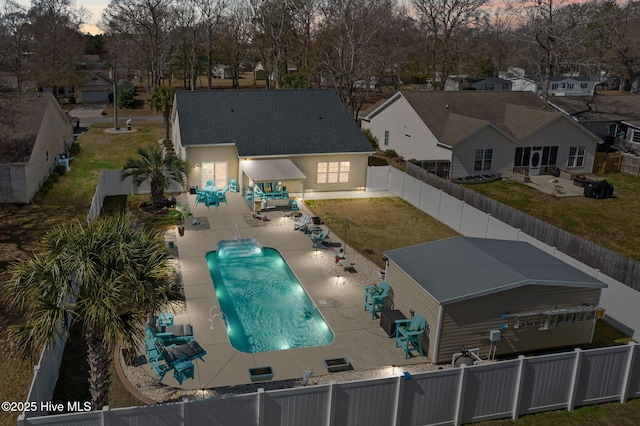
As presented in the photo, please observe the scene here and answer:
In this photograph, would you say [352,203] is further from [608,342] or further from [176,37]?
[176,37]

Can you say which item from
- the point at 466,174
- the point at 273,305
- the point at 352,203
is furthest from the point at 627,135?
the point at 273,305

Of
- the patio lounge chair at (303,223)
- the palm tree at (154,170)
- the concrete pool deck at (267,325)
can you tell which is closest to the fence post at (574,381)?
the concrete pool deck at (267,325)

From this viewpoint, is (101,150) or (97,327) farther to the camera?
(101,150)

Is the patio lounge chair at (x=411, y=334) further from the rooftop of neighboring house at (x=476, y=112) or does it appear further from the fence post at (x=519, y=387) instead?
the rooftop of neighboring house at (x=476, y=112)

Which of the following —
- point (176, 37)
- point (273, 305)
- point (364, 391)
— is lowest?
point (273, 305)

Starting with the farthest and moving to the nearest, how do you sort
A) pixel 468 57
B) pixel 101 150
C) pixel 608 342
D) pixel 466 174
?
pixel 468 57 < pixel 101 150 < pixel 466 174 < pixel 608 342

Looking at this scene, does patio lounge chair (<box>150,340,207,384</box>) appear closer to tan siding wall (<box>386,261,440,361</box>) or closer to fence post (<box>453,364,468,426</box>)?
tan siding wall (<box>386,261,440,361</box>)

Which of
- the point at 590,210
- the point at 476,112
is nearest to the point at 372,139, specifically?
the point at 476,112

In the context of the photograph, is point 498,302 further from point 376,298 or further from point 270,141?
point 270,141
